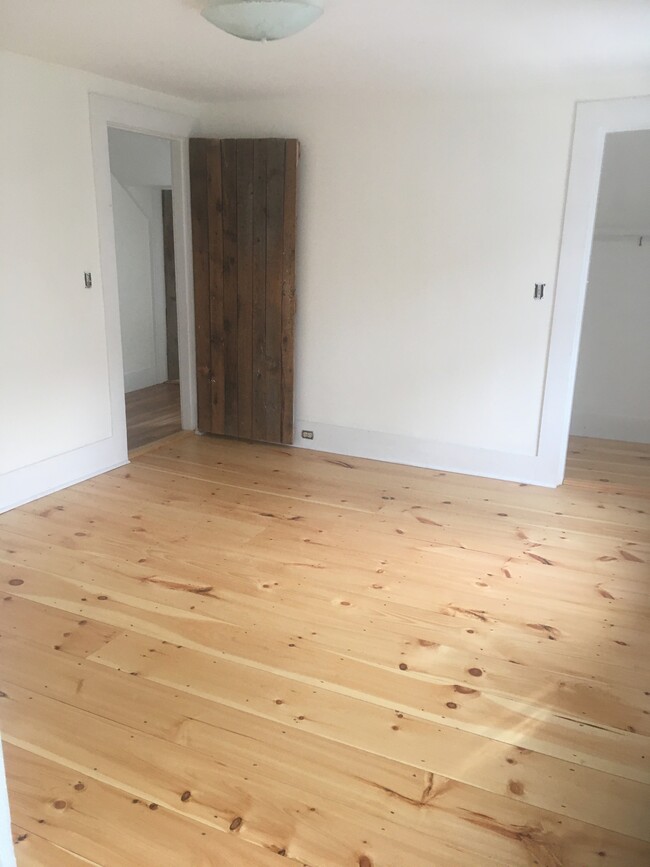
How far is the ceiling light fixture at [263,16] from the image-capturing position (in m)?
2.39

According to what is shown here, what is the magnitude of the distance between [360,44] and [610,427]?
3.41 m

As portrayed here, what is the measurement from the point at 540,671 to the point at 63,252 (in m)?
3.16

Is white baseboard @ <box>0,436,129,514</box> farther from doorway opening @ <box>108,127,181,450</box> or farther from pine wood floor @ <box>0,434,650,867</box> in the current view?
doorway opening @ <box>108,127,181,450</box>

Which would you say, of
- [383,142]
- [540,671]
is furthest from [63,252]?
[540,671]

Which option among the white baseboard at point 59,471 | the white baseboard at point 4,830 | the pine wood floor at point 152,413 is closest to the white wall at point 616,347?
the pine wood floor at point 152,413

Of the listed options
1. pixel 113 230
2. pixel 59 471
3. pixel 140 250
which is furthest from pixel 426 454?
pixel 140 250

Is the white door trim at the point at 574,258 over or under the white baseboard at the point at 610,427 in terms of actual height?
over

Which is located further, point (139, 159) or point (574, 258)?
point (139, 159)

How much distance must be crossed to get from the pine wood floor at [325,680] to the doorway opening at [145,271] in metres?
2.46

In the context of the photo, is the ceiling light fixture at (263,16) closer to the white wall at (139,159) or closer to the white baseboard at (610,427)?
the white wall at (139,159)

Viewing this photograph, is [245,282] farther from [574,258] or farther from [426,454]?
[574,258]

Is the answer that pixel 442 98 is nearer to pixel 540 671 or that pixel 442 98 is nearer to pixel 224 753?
pixel 540 671

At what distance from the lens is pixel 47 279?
3.66 metres

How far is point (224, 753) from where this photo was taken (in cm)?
197
